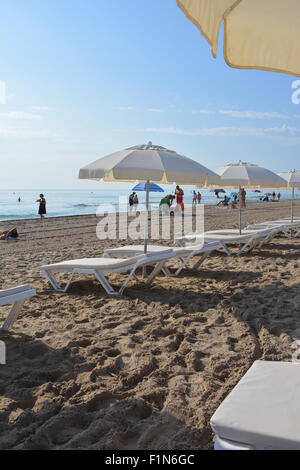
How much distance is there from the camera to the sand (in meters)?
2.25

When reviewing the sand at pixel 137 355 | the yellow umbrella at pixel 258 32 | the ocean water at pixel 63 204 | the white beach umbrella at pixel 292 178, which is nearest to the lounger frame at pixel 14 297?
the sand at pixel 137 355

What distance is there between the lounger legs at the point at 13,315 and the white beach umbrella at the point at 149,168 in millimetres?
1895

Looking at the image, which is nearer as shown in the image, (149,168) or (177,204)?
(149,168)

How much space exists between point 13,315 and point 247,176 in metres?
6.00

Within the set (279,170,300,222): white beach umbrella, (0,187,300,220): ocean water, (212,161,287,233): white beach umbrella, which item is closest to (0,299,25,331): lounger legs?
(212,161,287,233): white beach umbrella

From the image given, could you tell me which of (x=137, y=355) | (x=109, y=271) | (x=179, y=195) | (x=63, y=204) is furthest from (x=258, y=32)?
(x=63, y=204)

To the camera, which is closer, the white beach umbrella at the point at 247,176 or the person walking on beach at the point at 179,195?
the white beach umbrella at the point at 247,176

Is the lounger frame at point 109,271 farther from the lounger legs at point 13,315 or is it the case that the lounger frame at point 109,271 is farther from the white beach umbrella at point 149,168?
the lounger legs at point 13,315

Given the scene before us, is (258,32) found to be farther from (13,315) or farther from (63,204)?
(63,204)

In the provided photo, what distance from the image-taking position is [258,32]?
2.36 m

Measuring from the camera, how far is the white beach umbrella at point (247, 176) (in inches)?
322

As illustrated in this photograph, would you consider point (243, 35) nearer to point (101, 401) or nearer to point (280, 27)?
point (280, 27)

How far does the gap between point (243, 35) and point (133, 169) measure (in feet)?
9.02

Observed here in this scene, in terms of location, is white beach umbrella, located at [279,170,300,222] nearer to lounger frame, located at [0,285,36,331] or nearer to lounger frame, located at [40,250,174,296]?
lounger frame, located at [40,250,174,296]
